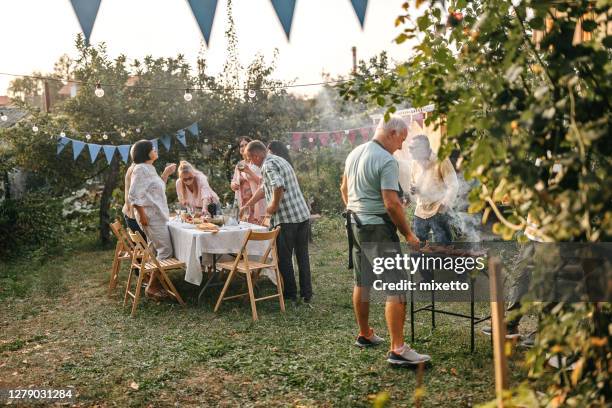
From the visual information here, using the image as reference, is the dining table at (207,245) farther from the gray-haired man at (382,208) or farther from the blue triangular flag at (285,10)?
the blue triangular flag at (285,10)

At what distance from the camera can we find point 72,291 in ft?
21.7

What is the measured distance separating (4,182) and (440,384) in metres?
8.98

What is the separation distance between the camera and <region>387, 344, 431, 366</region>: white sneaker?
3.74m

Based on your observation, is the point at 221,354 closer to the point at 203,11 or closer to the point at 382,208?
the point at 382,208

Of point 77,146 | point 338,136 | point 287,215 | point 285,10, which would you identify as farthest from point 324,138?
point 285,10

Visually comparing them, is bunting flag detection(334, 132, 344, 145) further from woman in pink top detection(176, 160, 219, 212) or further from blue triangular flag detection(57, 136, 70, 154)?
woman in pink top detection(176, 160, 219, 212)

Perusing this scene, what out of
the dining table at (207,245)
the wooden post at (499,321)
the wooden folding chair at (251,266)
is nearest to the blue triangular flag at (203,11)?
the wooden folding chair at (251,266)

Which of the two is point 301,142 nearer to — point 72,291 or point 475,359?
point 72,291

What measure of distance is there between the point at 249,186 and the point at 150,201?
1.24 m

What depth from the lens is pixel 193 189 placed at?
6.69m

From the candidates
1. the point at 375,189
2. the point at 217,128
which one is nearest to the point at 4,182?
the point at 217,128

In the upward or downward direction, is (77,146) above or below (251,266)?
above

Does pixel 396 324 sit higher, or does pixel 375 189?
pixel 375 189

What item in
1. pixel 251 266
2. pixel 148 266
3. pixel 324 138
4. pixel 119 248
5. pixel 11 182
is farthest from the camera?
pixel 324 138
